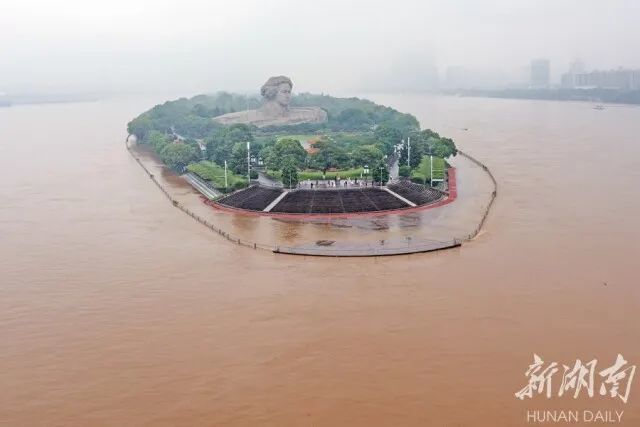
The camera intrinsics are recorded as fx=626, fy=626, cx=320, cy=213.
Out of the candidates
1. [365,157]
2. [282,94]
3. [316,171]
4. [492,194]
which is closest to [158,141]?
[282,94]

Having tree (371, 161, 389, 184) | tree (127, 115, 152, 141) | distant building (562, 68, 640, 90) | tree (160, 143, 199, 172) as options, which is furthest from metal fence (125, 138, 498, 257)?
distant building (562, 68, 640, 90)

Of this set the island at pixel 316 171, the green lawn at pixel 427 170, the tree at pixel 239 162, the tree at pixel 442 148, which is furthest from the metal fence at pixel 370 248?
the tree at pixel 442 148

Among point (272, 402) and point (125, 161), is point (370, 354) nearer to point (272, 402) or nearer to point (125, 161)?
point (272, 402)

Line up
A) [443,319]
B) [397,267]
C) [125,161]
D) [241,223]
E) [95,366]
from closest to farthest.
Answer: [95,366] < [443,319] < [397,267] < [241,223] < [125,161]

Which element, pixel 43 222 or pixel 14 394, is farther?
pixel 43 222

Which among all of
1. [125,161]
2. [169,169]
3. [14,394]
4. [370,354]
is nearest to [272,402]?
[370,354]

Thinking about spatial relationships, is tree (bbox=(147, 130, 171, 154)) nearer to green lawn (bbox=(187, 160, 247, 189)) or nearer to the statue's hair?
green lawn (bbox=(187, 160, 247, 189))

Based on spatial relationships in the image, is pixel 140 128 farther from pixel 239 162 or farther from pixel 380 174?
pixel 380 174
